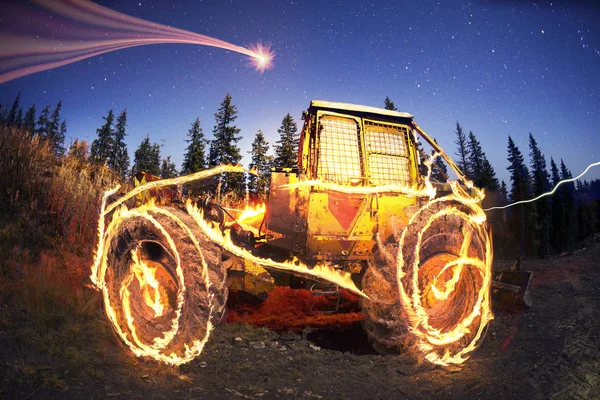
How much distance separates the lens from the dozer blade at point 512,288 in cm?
488

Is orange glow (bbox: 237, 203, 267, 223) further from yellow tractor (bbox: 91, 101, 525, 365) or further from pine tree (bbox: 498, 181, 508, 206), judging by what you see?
pine tree (bbox: 498, 181, 508, 206)

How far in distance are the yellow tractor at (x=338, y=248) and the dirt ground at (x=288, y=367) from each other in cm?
31

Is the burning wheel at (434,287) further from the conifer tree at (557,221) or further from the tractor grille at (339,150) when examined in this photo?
the conifer tree at (557,221)

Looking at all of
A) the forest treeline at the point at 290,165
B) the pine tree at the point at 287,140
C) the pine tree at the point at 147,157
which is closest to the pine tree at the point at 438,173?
the forest treeline at the point at 290,165

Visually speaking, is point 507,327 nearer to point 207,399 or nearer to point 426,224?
point 426,224

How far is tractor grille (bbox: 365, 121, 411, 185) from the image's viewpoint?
493 cm

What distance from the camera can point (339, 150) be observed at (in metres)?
4.86

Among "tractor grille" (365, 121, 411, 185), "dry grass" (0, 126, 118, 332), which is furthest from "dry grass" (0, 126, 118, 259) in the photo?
"tractor grille" (365, 121, 411, 185)

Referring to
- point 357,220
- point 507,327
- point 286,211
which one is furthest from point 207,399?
point 507,327

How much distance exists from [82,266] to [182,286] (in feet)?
14.3

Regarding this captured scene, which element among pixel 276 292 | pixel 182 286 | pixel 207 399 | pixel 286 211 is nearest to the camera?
pixel 207 399

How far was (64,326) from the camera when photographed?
398 cm

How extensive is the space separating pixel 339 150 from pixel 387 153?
890 mm

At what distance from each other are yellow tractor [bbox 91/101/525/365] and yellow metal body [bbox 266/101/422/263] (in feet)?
0.06
